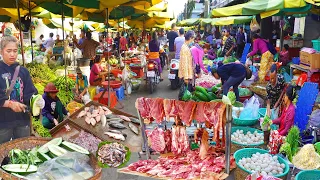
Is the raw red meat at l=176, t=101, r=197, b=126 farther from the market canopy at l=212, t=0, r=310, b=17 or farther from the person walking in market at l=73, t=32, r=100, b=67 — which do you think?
the person walking in market at l=73, t=32, r=100, b=67

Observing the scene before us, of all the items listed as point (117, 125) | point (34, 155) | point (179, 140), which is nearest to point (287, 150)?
point (179, 140)

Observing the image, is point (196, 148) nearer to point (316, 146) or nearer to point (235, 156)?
point (235, 156)

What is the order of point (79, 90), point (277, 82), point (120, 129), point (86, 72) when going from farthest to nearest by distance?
point (86, 72)
point (79, 90)
point (277, 82)
point (120, 129)

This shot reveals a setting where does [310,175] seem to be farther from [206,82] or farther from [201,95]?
Answer: [206,82]

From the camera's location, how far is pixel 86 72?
10.5 meters

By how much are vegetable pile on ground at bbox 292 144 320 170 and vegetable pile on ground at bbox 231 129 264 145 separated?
0.98 m

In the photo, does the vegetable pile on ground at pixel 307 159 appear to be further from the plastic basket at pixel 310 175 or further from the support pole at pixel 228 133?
the support pole at pixel 228 133

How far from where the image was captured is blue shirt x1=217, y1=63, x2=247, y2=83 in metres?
8.09

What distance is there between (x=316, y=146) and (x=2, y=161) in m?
4.34

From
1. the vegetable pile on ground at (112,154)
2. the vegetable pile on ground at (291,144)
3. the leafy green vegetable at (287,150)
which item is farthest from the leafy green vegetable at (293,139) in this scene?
the vegetable pile on ground at (112,154)

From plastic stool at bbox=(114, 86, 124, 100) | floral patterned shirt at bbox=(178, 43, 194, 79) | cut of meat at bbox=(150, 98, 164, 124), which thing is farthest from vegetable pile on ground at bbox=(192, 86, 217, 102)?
cut of meat at bbox=(150, 98, 164, 124)

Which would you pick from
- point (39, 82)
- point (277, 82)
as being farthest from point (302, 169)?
point (39, 82)

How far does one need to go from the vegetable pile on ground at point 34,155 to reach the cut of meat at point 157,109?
50.9 inches

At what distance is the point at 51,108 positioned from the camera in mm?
5688
